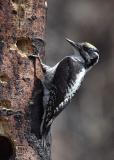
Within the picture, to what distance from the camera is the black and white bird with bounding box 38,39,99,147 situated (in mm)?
10227

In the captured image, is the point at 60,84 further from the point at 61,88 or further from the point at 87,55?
the point at 87,55

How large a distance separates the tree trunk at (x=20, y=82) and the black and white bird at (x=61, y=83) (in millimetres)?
79

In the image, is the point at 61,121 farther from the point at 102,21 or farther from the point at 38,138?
the point at 38,138

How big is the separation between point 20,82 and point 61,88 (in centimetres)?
62

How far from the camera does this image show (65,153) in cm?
1816

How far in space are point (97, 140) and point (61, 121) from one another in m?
0.70

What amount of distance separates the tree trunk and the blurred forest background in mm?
7845

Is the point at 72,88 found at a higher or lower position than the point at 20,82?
lower

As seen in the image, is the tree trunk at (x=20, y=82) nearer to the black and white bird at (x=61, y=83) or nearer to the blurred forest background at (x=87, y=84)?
the black and white bird at (x=61, y=83)

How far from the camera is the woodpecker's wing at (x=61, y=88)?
33.5ft

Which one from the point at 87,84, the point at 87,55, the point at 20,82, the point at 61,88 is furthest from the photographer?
the point at 87,84

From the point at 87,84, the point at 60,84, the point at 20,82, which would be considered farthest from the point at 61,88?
the point at 87,84

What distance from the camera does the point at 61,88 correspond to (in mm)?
10531

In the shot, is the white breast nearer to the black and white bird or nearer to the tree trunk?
the black and white bird
